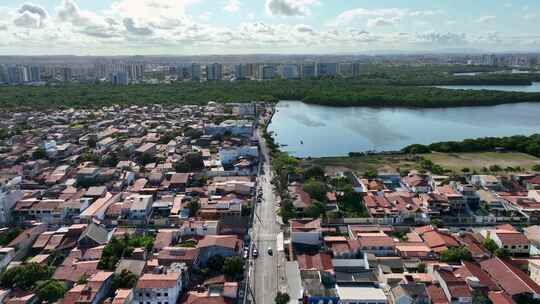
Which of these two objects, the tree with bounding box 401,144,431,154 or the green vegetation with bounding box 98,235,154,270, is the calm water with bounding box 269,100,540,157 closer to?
the tree with bounding box 401,144,431,154

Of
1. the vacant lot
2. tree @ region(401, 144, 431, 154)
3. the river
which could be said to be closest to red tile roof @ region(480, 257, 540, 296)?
the vacant lot

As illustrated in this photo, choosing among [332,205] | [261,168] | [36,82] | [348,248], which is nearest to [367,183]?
[332,205]

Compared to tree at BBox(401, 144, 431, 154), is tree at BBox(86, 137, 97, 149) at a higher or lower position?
higher

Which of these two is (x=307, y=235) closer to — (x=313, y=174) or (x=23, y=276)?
(x=313, y=174)

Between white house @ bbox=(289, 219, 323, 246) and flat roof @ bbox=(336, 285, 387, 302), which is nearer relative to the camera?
flat roof @ bbox=(336, 285, 387, 302)

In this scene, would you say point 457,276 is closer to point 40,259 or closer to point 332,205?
point 332,205
